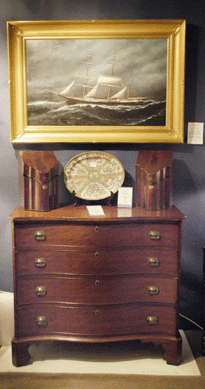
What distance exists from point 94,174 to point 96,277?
0.79 meters

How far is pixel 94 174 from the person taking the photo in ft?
8.35

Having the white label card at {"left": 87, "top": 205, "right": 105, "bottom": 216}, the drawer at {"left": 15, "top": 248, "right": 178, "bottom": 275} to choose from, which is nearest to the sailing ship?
the white label card at {"left": 87, "top": 205, "right": 105, "bottom": 216}

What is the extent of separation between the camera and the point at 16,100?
2.59 meters

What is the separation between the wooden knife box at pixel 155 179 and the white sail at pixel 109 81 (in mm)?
612

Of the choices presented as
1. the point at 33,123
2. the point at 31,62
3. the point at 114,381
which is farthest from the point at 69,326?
the point at 31,62

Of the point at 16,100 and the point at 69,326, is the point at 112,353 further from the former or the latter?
the point at 16,100

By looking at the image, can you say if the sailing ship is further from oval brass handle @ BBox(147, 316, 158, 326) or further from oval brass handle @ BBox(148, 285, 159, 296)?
oval brass handle @ BBox(147, 316, 158, 326)

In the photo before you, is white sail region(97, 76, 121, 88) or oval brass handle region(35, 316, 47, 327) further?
white sail region(97, 76, 121, 88)

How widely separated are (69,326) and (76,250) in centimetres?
55

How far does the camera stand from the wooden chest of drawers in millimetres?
2191

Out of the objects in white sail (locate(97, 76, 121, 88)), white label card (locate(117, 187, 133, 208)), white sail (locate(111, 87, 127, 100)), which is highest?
white sail (locate(97, 76, 121, 88))

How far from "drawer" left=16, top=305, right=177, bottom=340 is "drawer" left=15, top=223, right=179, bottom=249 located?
0.46 metres

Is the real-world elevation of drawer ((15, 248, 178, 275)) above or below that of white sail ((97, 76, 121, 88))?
below

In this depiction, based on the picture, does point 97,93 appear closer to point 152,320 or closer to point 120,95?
point 120,95
